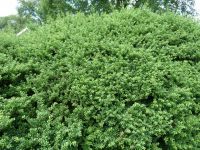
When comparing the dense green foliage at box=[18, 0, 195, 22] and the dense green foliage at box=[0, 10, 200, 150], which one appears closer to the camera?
the dense green foliage at box=[0, 10, 200, 150]

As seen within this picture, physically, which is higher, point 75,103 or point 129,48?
point 129,48

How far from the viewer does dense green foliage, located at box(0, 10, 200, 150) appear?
4285 millimetres

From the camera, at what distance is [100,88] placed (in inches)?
176

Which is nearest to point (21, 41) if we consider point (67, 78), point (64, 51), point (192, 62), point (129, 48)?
point (64, 51)

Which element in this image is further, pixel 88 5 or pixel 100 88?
pixel 88 5

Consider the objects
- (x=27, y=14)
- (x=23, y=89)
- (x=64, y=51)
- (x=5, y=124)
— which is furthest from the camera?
(x=27, y=14)

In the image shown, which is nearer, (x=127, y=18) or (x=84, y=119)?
(x=84, y=119)

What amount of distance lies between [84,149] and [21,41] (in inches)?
77.7

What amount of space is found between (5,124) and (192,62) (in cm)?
288

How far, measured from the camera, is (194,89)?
506cm

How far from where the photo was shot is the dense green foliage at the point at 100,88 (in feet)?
14.1

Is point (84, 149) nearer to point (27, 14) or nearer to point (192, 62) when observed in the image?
point (192, 62)

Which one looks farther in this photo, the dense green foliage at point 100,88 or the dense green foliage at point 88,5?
the dense green foliage at point 88,5

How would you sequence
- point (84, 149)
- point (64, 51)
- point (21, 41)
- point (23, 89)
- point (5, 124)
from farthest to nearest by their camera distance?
1. point (21, 41)
2. point (64, 51)
3. point (23, 89)
4. point (84, 149)
5. point (5, 124)
